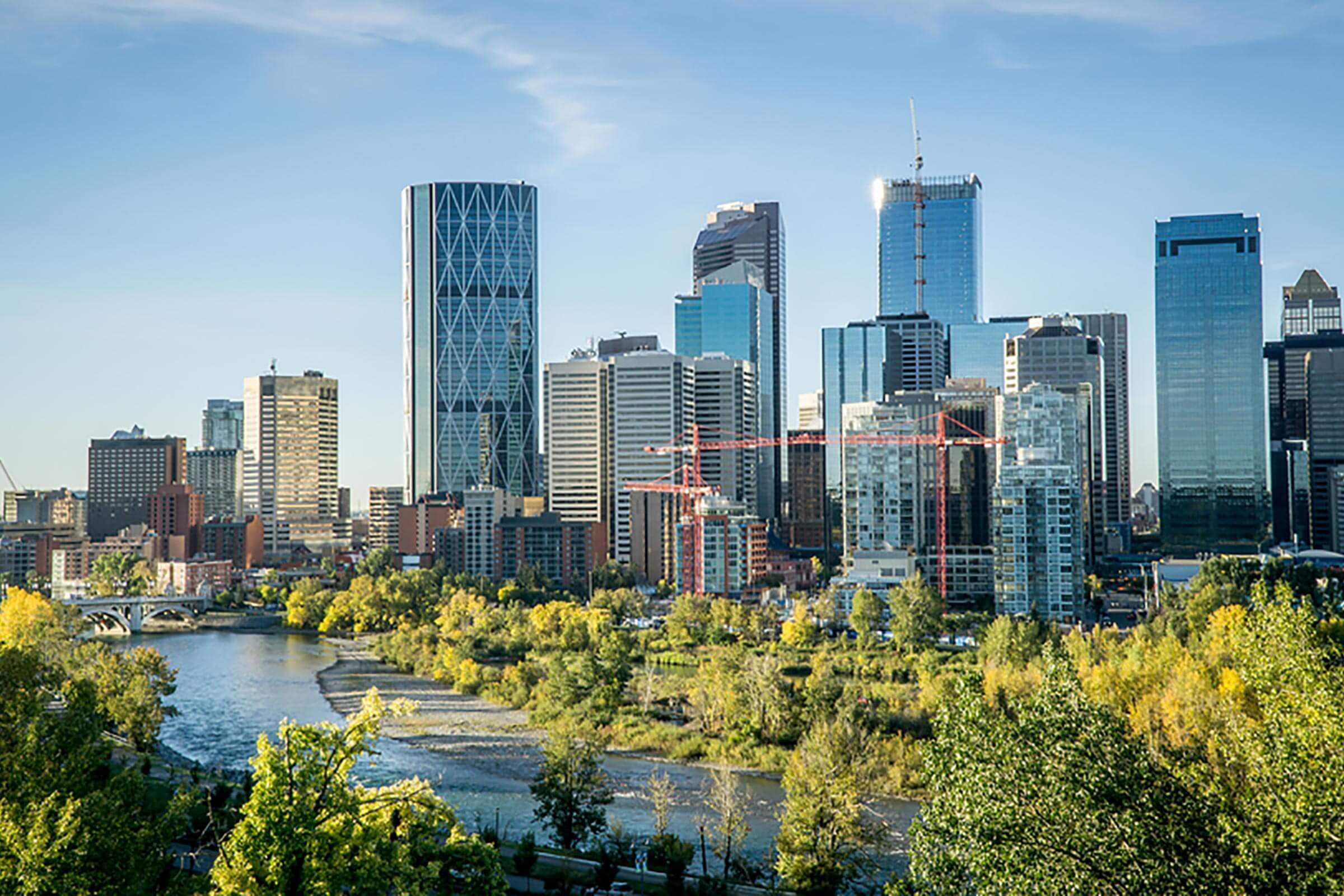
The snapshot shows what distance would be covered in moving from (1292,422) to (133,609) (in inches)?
3765

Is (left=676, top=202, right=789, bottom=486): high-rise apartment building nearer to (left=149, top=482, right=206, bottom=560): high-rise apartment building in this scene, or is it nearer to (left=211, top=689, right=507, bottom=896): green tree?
(left=149, top=482, right=206, bottom=560): high-rise apartment building

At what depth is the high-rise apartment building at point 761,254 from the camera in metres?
147

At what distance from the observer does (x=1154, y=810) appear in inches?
484

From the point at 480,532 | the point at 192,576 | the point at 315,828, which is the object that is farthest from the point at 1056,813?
the point at 192,576

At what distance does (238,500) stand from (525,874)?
5257 inches

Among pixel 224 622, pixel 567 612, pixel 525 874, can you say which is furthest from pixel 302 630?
pixel 525 874

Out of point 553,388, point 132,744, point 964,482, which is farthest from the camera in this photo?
point 553,388

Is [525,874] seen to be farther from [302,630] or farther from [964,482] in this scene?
[964,482]

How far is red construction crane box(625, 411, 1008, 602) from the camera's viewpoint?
243ft

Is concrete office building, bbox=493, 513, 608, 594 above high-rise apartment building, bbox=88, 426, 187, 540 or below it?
below

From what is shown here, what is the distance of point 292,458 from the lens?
14150cm

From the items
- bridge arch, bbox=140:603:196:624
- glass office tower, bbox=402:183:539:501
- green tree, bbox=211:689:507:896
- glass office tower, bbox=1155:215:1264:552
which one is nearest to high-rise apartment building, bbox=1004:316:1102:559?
glass office tower, bbox=1155:215:1264:552

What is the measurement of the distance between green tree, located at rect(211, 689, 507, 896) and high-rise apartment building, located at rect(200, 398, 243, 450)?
160 meters

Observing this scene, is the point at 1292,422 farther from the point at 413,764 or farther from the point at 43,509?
the point at 43,509
